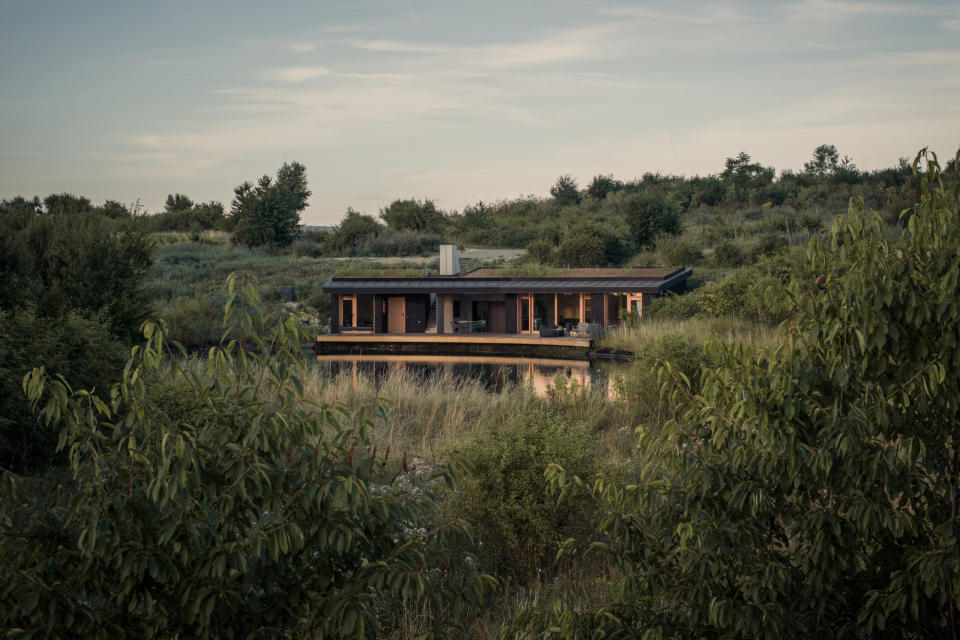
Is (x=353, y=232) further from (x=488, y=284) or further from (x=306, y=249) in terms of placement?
(x=488, y=284)

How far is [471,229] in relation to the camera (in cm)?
4734

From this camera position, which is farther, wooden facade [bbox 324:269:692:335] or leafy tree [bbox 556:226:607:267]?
leafy tree [bbox 556:226:607:267]

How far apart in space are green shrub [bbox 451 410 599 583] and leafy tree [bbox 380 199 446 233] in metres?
41.6

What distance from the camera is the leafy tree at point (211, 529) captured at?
2740 millimetres

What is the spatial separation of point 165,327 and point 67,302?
9.62 meters

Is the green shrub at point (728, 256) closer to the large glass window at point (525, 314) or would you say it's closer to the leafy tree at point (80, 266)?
the large glass window at point (525, 314)

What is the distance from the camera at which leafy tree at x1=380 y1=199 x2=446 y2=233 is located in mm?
48338

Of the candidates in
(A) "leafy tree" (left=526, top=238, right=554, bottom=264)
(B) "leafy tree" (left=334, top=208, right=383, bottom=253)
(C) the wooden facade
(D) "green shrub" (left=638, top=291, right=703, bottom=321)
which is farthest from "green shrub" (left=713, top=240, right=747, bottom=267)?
(B) "leafy tree" (left=334, top=208, right=383, bottom=253)

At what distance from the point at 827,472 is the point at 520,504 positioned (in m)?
3.34

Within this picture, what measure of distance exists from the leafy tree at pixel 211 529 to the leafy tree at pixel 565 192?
55.3 metres

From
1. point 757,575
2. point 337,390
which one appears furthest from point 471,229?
→ point 757,575

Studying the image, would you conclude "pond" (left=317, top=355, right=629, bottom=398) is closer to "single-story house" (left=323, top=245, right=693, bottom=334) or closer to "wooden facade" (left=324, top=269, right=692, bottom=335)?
"wooden facade" (left=324, top=269, right=692, bottom=335)

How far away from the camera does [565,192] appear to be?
59656 mm

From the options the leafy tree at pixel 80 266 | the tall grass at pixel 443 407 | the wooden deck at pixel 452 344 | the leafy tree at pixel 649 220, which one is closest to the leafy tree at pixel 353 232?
the leafy tree at pixel 649 220
